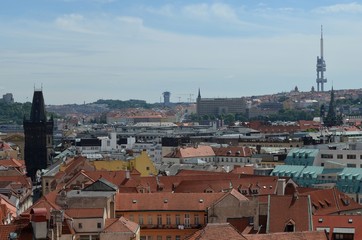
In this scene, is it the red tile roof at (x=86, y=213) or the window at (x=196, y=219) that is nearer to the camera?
the red tile roof at (x=86, y=213)

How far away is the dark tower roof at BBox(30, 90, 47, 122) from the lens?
483 feet

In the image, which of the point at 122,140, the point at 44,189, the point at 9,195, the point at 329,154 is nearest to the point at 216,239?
the point at 9,195

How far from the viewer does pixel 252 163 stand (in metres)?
135

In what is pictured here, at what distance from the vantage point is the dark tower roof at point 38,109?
483ft

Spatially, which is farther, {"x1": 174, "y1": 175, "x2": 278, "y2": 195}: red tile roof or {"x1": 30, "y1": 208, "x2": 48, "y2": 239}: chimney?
{"x1": 174, "y1": 175, "x2": 278, "y2": 195}: red tile roof

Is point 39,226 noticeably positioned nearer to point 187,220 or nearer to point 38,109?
point 187,220

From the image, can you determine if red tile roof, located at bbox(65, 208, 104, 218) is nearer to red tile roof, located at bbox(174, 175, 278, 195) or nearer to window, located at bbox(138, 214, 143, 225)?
window, located at bbox(138, 214, 143, 225)

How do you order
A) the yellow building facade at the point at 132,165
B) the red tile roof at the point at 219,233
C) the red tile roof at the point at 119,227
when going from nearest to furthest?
the red tile roof at the point at 219,233 < the red tile roof at the point at 119,227 < the yellow building facade at the point at 132,165

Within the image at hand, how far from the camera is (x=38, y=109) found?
149375 mm

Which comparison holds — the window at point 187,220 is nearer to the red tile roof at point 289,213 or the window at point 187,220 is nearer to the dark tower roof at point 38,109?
the red tile roof at point 289,213

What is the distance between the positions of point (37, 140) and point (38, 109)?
654 centimetres

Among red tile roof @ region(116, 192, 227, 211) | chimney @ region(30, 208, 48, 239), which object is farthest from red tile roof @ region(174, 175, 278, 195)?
chimney @ region(30, 208, 48, 239)

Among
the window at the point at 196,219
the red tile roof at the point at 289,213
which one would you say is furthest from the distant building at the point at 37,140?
the red tile roof at the point at 289,213

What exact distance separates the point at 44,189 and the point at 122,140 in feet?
288
